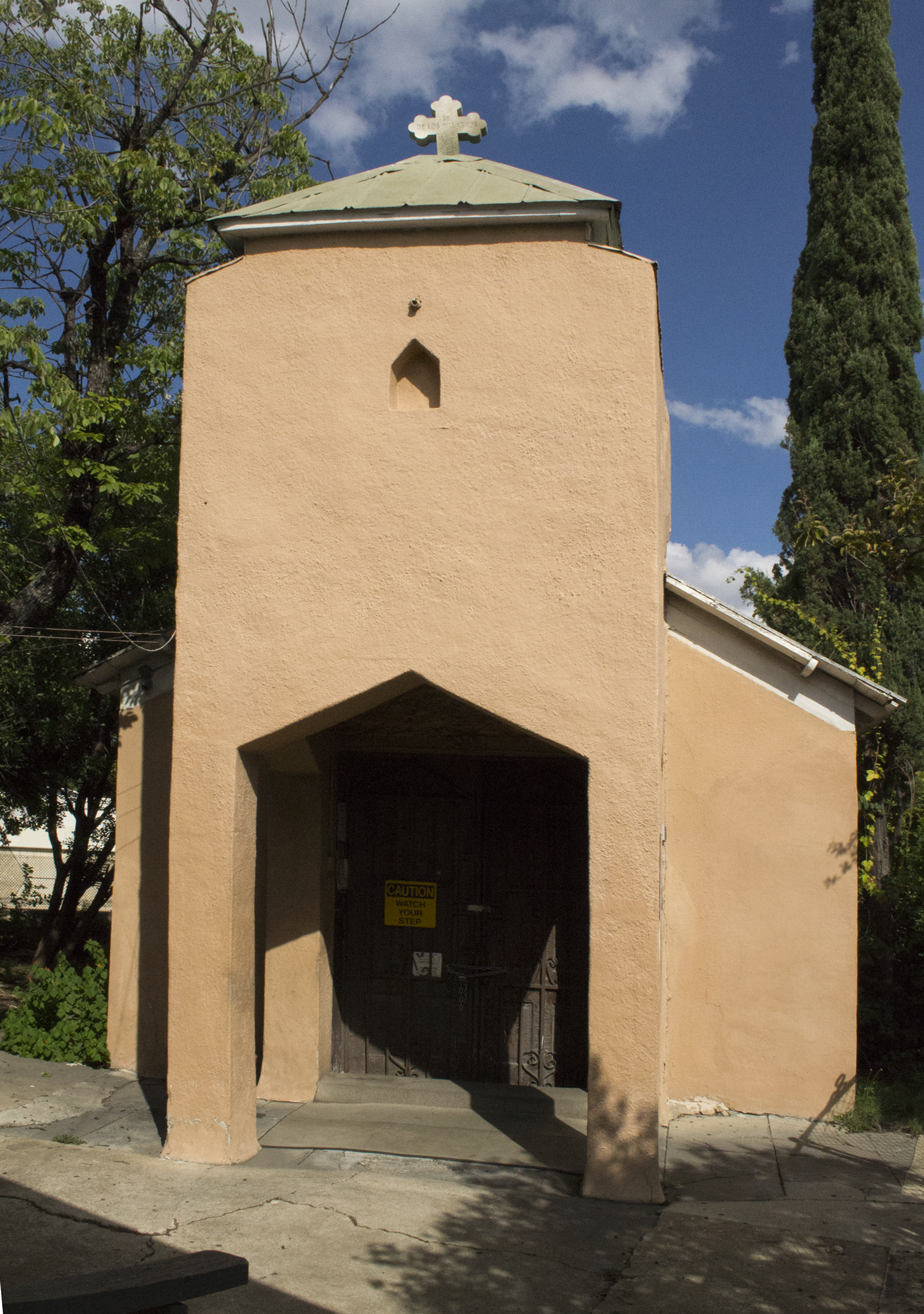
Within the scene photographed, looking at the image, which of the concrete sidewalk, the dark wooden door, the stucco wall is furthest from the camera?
the stucco wall

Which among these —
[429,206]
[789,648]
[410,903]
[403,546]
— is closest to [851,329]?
[789,648]

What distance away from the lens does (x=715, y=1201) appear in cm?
595

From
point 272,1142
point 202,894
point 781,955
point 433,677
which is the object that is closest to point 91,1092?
point 272,1142

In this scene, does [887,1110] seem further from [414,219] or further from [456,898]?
[414,219]

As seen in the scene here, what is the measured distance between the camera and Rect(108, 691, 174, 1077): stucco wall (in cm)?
825

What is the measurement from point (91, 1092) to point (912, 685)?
31.1ft

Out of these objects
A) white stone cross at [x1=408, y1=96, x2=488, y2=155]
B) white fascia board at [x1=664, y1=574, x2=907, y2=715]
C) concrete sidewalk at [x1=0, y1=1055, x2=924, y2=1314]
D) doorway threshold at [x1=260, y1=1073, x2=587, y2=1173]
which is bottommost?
doorway threshold at [x1=260, y1=1073, x2=587, y2=1173]

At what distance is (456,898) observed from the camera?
8.34 metres

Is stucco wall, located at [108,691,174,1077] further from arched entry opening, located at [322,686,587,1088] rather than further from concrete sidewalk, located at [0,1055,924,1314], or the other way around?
arched entry opening, located at [322,686,587,1088]

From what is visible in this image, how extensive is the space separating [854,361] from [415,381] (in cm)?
824

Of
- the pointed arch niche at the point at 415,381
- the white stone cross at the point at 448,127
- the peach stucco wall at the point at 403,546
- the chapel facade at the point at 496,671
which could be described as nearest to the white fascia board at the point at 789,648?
the chapel facade at the point at 496,671

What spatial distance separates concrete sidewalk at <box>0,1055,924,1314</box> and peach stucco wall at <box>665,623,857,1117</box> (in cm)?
46

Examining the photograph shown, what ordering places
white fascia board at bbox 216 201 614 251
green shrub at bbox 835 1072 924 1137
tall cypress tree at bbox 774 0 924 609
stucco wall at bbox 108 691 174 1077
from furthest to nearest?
tall cypress tree at bbox 774 0 924 609
stucco wall at bbox 108 691 174 1077
green shrub at bbox 835 1072 924 1137
white fascia board at bbox 216 201 614 251

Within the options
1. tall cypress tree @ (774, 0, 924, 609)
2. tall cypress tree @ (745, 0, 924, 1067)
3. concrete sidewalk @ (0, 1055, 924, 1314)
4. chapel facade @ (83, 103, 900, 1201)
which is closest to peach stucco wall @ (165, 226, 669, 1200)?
chapel facade @ (83, 103, 900, 1201)
